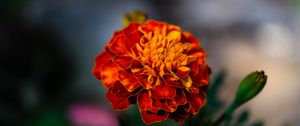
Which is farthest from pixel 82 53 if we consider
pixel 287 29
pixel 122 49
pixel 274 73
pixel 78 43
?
pixel 122 49

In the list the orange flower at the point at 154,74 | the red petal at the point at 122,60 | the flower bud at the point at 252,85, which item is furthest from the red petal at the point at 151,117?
the flower bud at the point at 252,85

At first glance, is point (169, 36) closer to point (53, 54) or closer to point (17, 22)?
point (53, 54)

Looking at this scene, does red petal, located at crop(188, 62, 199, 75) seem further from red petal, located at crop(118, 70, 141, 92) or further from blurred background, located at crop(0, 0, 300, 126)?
blurred background, located at crop(0, 0, 300, 126)

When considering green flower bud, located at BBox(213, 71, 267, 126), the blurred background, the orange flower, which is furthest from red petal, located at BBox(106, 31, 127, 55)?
the blurred background

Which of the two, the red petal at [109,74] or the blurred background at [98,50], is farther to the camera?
the blurred background at [98,50]

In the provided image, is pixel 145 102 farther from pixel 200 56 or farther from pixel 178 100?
pixel 200 56

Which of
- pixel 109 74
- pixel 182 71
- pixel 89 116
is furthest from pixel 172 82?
pixel 89 116

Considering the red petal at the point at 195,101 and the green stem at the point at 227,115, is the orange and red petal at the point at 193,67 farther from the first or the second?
the green stem at the point at 227,115
